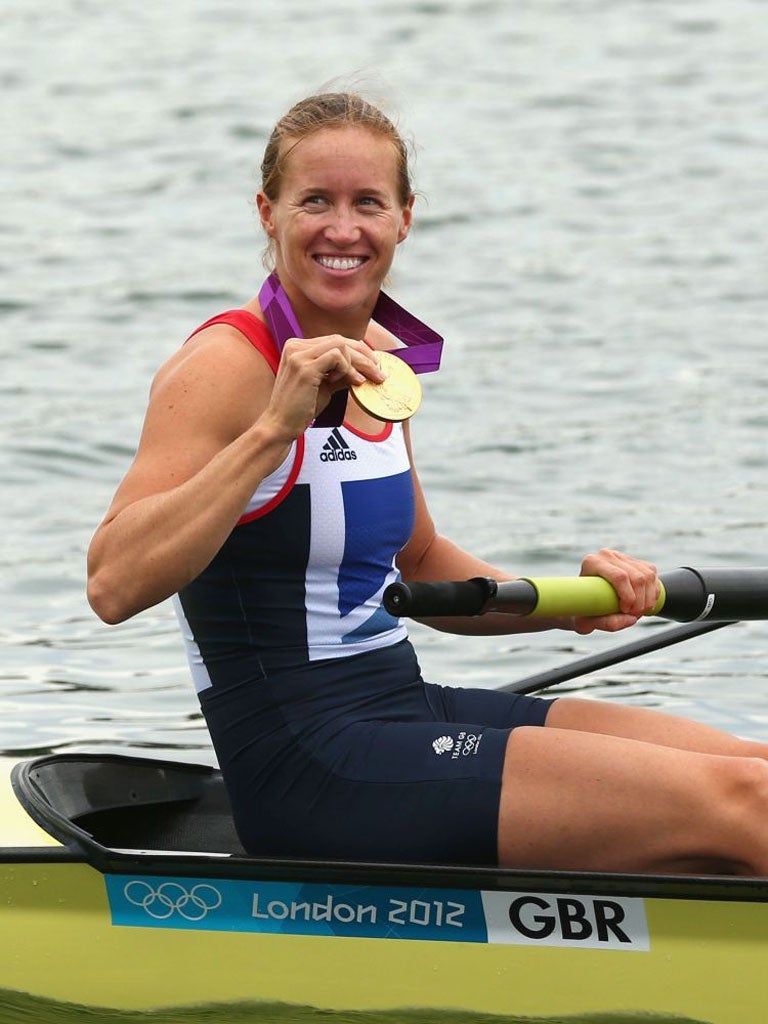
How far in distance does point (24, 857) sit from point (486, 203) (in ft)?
36.7

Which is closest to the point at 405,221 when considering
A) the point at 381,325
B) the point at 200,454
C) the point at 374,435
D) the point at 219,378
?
the point at 381,325

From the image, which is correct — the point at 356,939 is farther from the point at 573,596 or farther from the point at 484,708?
the point at 573,596

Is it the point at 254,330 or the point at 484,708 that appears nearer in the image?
the point at 254,330

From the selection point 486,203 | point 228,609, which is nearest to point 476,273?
point 486,203

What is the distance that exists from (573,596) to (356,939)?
29.7 inches

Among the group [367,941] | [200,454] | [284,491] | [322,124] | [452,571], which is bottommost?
[367,941]

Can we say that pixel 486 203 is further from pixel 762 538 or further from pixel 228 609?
pixel 228 609

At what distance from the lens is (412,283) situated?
12.6 metres

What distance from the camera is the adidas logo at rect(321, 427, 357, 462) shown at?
3648 mm

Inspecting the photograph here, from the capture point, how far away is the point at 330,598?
146 inches

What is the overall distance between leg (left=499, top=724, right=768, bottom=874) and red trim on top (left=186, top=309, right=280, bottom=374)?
2.69ft

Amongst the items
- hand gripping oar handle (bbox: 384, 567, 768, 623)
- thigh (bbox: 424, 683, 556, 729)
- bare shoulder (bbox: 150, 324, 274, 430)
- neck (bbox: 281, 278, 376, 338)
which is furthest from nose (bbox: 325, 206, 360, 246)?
thigh (bbox: 424, 683, 556, 729)

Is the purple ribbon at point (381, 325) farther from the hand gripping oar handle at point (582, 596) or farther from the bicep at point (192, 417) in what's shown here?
the hand gripping oar handle at point (582, 596)

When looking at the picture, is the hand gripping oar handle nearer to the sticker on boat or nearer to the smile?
the sticker on boat
